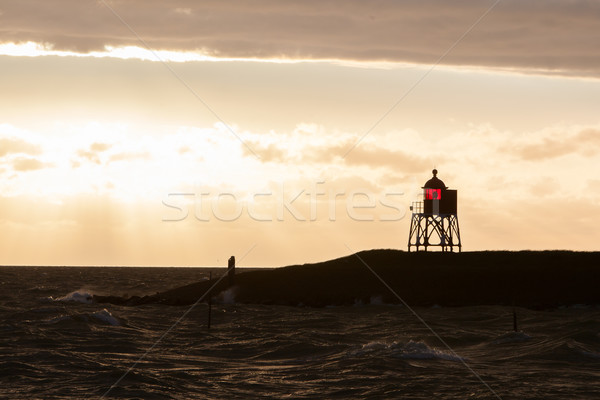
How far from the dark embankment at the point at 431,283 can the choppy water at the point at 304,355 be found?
432cm

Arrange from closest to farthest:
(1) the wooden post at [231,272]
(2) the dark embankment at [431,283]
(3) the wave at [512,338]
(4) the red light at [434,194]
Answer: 1. (3) the wave at [512,338]
2. (2) the dark embankment at [431,283]
3. (1) the wooden post at [231,272]
4. (4) the red light at [434,194]

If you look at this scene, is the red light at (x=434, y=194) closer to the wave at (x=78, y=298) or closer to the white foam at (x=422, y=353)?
the wave at (x=78, y=298)

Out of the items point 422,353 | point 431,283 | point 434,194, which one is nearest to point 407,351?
point 422,353

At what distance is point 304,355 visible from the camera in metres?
36.8

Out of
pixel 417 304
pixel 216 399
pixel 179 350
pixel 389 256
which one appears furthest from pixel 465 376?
pixel 389 256

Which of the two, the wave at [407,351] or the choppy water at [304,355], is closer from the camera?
the choppy water at [304,355]

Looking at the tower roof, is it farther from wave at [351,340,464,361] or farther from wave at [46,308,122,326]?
wave at [351,340,464,361]

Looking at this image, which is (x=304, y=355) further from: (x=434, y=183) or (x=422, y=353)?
(x=434, y=183)

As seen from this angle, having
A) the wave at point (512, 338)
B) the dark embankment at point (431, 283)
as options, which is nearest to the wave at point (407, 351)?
the wave at point (512, 338)

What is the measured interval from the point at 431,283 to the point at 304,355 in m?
28.7

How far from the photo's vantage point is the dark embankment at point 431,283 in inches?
2356

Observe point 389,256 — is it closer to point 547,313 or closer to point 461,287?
point 461,287

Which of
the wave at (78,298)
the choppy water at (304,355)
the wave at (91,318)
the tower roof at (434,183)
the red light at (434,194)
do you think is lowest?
the choppy water at (304,355)

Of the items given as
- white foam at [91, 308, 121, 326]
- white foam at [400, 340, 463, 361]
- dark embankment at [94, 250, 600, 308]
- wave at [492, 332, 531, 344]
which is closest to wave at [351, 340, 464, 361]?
white foam at [400, 340, 463, 361]
